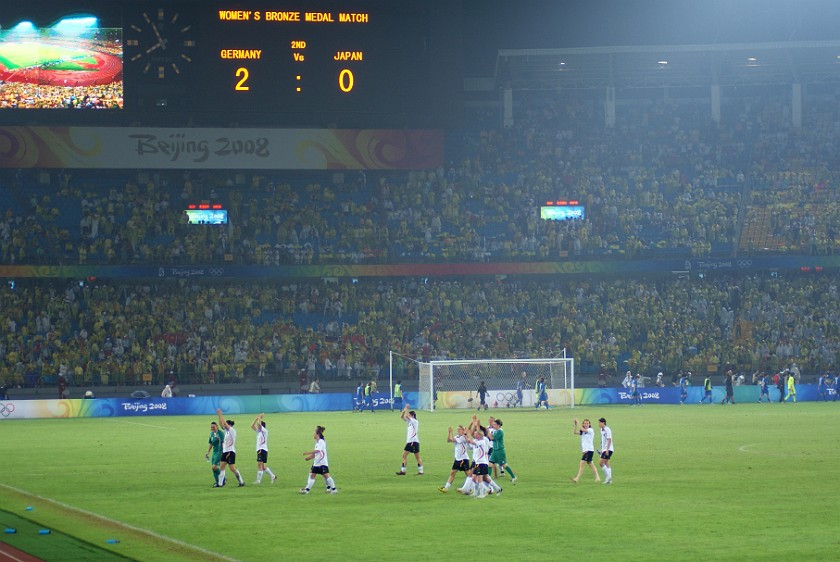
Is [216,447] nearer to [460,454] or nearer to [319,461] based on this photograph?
[319,461]

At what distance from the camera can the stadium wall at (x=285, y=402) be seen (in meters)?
59.6

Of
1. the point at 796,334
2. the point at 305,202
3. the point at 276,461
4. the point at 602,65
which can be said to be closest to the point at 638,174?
the point at 602,65

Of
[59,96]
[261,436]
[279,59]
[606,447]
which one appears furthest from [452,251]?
[606,447]

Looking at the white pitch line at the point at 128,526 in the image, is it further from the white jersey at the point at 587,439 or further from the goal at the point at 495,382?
the goal at the point at 495,382

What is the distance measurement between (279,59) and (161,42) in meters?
5.62

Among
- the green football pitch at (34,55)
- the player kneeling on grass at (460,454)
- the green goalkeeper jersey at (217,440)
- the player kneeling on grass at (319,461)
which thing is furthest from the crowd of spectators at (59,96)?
the player kneeling on grass at (460,454)

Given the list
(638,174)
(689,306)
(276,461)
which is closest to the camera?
(276,461)

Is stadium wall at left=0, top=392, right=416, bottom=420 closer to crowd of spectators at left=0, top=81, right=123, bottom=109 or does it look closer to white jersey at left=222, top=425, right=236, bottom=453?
crowd of spectators at left=0, top=81, right=123, bottom=109

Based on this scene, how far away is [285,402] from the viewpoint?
206 ft

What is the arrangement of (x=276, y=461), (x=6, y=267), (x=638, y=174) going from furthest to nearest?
1. (x=638, y=174)
2. (x=6, y=267)
3. (x=276, y=461)

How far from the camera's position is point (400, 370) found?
6569 cm

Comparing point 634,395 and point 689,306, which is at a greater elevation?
point 689,306

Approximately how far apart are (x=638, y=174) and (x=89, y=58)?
3458 centimetres

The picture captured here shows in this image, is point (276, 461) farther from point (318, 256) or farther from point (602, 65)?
point (602, 65)
